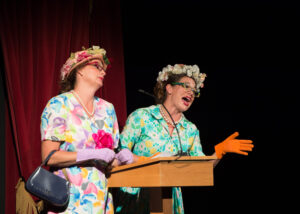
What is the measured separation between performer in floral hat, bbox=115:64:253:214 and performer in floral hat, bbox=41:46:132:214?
0.45m

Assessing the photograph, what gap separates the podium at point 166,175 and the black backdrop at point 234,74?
202 cm

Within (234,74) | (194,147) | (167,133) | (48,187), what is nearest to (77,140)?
(48,187)

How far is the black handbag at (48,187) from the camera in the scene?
1893 mm

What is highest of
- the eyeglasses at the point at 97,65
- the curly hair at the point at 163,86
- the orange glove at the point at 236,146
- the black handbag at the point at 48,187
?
the eyeglasses at the point at 97,65

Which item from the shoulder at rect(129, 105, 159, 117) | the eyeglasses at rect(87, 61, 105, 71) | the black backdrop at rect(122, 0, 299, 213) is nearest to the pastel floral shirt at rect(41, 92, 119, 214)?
the eyeglasses at rect(87, 61, 105, 71)

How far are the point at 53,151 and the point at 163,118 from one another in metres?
1.05

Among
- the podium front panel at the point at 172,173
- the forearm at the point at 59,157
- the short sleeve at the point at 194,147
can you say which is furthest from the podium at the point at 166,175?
the short sleeve at the point at 194,147

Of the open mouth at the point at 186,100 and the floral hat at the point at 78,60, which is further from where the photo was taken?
the open mouth at the point at 186,100

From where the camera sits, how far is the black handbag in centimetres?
189

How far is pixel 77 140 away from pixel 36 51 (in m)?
1.02

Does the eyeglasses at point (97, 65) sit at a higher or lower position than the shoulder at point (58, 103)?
higher

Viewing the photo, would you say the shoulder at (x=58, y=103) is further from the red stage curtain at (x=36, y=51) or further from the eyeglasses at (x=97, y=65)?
the red stage curtain at (x=36, y=51)

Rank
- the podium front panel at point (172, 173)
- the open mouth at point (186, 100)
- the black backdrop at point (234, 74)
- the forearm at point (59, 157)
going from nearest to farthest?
1. the podium front panel at point (172, 173)
2. the forearm at point (59, 157)
3. the open mouth at point (186, 100)
4. the black backdrop at point (234, 74)

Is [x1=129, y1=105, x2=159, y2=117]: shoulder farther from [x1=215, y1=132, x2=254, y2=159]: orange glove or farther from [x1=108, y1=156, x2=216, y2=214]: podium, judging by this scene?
[x1=108, y1=156, x2=216, y2=214]: podium
